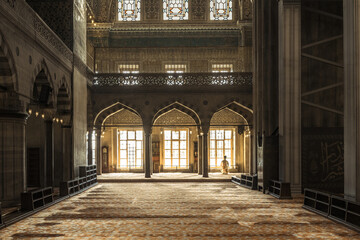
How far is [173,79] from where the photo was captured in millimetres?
18359

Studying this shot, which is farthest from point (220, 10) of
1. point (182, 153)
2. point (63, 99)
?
point (63, 99)

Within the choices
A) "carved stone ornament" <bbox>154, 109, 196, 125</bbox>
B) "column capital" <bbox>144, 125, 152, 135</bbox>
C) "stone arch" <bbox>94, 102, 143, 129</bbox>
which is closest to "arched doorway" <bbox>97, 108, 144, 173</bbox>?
"carved stone ornament" <bbox>154, 109, 196, 125</bbox>

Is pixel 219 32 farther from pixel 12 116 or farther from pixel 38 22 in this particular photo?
pixel 12 116

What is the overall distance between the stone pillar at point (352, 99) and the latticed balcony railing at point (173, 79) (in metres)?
10.5

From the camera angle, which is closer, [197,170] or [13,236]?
[13,236]

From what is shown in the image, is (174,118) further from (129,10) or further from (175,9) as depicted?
(129,10)

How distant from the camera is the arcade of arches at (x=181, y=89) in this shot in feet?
30.0

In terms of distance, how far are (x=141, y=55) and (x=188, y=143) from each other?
5.00 metres

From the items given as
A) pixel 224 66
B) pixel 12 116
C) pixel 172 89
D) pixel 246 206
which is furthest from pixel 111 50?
pixel 246 206

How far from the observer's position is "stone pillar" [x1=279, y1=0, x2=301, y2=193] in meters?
11.1

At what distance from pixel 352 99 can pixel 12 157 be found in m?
6.97

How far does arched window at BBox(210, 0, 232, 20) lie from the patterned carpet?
1295cm

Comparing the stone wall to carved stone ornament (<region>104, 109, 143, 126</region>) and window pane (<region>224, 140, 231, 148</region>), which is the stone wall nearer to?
carved stone ornament (<region>104, 109, 143, 126</region>)

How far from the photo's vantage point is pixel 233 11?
21906mm
